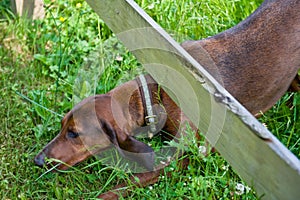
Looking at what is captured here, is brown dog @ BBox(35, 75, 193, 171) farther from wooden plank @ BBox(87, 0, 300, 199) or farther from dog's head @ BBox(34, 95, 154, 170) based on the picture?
wooden plank @ BBox(87, 0, 300, 199)

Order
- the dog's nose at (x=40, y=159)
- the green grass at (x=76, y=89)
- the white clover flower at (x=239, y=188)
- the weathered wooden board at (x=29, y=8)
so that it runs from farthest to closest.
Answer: the weathered wooden board at (x=29, y=8)
the dog's nose at (x=40, y=159)
the green grass at (x=76, y=89)
the white clover flower at (x=239, y=188)

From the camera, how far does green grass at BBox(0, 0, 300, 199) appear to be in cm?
345

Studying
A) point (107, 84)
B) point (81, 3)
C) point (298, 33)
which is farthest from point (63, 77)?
point (298, 33)

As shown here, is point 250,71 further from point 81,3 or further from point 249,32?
point 81,3

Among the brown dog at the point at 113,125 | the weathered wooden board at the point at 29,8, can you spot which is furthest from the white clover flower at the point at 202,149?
the weathered wooden board at the point at 29,8

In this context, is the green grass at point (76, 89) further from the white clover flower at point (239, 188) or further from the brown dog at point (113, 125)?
the brown dog at point (113, 125)

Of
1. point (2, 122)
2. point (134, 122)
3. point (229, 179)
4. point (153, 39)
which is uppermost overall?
point (153, 39)

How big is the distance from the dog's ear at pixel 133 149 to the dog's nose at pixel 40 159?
1.57 ft

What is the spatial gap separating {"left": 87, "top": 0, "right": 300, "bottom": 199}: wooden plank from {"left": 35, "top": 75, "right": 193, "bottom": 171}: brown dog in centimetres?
87

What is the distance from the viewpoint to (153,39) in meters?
2.53

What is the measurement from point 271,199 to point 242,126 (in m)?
0.28

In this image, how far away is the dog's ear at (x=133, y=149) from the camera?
3504mm

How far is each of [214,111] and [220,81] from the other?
1697 mm

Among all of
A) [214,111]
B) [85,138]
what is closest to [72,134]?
[85,138]
